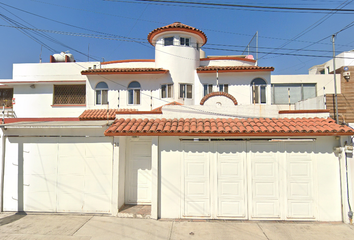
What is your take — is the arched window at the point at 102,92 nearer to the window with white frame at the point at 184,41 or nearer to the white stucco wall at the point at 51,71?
the white stucco wall at the point at 51,71

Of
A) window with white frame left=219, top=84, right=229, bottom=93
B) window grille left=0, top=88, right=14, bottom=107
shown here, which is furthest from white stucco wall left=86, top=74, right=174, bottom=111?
window grille left=0, top=88, right=14, bottom=107

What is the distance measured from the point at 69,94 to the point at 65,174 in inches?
444

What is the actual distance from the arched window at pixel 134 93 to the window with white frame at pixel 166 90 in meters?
1.82

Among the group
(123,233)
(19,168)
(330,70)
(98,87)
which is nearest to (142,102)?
(98,87)

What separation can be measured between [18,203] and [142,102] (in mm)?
9242

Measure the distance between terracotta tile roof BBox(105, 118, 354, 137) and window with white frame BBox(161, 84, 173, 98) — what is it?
7313mm

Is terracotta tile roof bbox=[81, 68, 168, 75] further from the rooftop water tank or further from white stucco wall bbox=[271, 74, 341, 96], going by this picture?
white stucco wall bbox=[271, 74, 341, 96]

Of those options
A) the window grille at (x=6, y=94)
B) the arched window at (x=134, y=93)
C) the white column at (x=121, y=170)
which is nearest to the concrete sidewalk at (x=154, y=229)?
the white column at (x=121, y=170)

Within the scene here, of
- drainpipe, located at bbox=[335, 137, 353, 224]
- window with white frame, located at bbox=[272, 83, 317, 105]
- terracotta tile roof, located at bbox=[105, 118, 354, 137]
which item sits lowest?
drainpipe, located at bbox=[335, 137, 353, 224]

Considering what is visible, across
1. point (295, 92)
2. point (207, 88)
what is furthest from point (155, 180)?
point (295, 92)

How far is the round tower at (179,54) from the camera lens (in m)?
14.7

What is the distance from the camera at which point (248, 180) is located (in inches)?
262

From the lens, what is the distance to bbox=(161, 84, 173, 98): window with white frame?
48.3ft

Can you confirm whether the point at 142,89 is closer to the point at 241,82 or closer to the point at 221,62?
the point at 221,62
